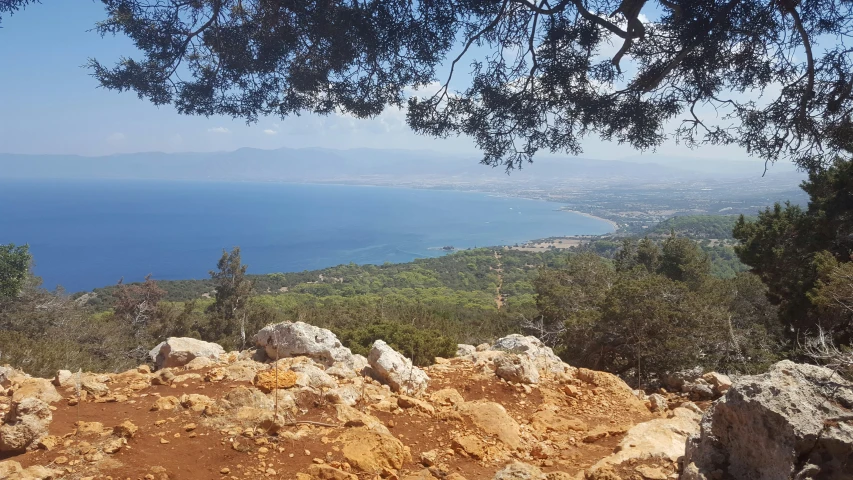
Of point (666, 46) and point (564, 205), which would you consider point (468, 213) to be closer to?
point (564, 205)

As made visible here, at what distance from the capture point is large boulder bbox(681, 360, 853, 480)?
1.94 meters

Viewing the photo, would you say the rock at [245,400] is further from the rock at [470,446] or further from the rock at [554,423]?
the rock at [554,423]

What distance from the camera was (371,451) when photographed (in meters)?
2.86

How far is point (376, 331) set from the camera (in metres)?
7.80

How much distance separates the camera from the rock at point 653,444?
108 inches

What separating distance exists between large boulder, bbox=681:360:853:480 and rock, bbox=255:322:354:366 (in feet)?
12.9

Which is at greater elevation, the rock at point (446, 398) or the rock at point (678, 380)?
the rock at point (446, 398)

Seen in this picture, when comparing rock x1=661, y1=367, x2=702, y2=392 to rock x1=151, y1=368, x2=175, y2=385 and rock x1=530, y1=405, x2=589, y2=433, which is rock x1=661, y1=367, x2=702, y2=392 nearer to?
rock x1=530, y1=405, x2=589, y2=433

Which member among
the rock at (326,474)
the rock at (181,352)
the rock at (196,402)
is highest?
the rock at (326,474)

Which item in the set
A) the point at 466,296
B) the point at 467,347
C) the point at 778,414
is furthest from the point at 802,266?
the point at 466,296

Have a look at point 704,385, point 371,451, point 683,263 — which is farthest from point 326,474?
point 683,263

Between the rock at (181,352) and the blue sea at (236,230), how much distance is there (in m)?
64.9

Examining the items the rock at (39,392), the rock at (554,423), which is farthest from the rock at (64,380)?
the rock at (554,423)

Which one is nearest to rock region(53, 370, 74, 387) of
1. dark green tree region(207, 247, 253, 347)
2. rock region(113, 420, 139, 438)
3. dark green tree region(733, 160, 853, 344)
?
rock region(113, 420, 139, 438)
